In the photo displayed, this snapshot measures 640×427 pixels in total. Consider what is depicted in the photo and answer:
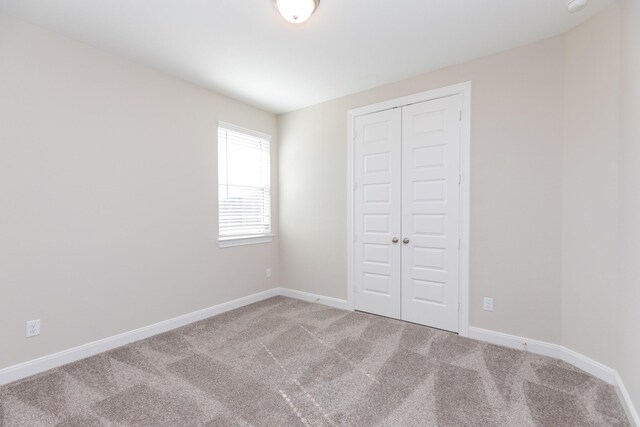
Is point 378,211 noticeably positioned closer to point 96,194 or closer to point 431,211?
point 431,211

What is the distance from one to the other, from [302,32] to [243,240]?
2549 millimetres

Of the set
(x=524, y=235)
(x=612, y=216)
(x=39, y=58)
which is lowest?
(x=524, y=235)

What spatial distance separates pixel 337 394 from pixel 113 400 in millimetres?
1500

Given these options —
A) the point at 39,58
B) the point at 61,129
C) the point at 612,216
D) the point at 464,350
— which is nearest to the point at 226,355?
the point at 464,350

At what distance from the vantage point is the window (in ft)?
12.2

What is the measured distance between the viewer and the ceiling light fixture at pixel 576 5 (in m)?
1.96

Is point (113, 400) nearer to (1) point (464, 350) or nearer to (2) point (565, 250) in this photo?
(1) point (464, 350)

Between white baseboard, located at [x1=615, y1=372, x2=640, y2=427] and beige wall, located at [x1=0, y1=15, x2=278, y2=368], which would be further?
beige wall, located at [x1=0, y1=15, x2=278, y2=368]

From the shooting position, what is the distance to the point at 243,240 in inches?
155

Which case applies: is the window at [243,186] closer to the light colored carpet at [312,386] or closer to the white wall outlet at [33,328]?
the light colored carpet at [312,386]

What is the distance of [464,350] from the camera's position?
265 cm

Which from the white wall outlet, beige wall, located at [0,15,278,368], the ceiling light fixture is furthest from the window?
the ceiling light fixture

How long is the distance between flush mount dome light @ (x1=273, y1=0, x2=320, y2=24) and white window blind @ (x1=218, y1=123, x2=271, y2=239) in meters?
1.88

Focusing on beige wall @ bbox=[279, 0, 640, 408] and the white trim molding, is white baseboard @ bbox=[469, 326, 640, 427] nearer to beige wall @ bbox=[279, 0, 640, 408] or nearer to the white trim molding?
beige wall @ bbox=[279, 0, 640, 408]
